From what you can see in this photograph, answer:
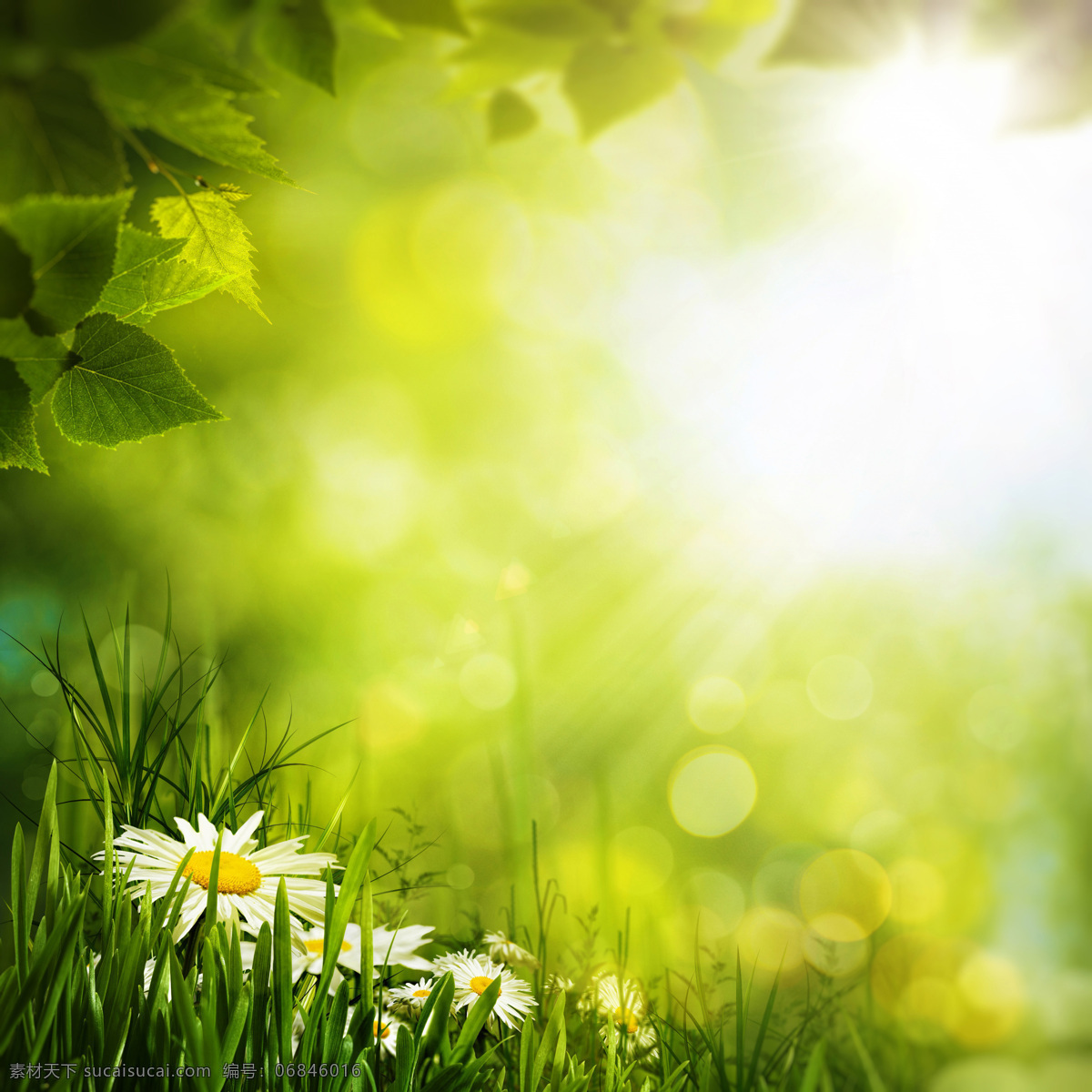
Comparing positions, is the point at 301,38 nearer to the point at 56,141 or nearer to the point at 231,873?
the point at 56,141

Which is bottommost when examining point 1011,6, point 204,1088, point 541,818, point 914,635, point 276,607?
point 204,1088

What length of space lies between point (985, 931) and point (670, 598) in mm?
1328

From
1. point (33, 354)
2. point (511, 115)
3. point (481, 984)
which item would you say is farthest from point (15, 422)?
point (481, 984)

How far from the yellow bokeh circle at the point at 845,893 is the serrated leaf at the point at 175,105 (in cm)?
163

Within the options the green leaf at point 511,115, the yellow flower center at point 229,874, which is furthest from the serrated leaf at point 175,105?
the yellow flower center at point 229,874

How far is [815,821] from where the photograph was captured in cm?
198

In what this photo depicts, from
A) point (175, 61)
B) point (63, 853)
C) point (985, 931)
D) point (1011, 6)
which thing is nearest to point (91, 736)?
point (63, 853)

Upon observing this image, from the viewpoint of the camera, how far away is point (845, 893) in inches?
65.8

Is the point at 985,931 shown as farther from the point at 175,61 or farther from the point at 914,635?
the point at 175,61

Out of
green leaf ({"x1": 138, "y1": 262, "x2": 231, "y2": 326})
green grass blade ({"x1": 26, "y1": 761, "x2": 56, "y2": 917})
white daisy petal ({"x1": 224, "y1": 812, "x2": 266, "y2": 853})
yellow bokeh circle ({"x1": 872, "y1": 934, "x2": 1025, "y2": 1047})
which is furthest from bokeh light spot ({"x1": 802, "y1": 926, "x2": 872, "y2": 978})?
green leaf ({"x1": 138, "y1": 262, "x2": 231, "y2": 326})

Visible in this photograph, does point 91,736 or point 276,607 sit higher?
point 276,607

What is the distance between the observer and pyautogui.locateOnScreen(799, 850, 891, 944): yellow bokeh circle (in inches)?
58.9

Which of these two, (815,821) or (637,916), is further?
(815,821)

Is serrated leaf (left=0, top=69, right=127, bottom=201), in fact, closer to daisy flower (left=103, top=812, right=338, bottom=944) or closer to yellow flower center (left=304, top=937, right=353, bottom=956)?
daisy flower (left=103, top=812, right=338, bottom=944)
